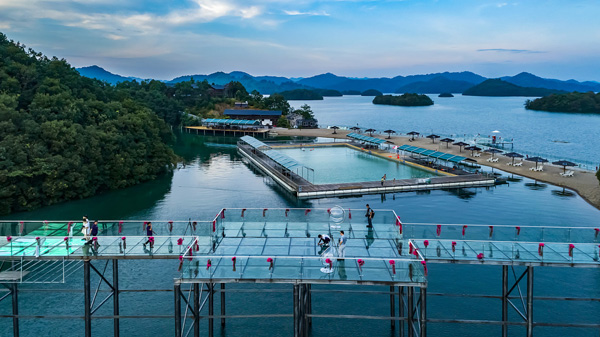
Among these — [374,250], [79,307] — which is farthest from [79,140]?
[374,250]

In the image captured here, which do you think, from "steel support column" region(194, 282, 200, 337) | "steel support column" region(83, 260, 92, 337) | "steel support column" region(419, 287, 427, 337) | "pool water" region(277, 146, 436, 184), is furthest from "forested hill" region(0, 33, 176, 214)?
"steel support column" region(419, 287, 427, 337)

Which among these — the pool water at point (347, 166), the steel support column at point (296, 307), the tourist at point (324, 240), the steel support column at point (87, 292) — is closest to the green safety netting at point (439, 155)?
the pool water at point (347, 166)

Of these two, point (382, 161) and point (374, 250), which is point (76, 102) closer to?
point (382, 161)

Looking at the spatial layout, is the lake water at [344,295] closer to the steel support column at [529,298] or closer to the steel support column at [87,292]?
the steel support column at [87,292]

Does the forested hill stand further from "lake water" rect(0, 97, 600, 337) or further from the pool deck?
the pool deck

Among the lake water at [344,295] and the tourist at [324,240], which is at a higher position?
the tourist at [324,240]
